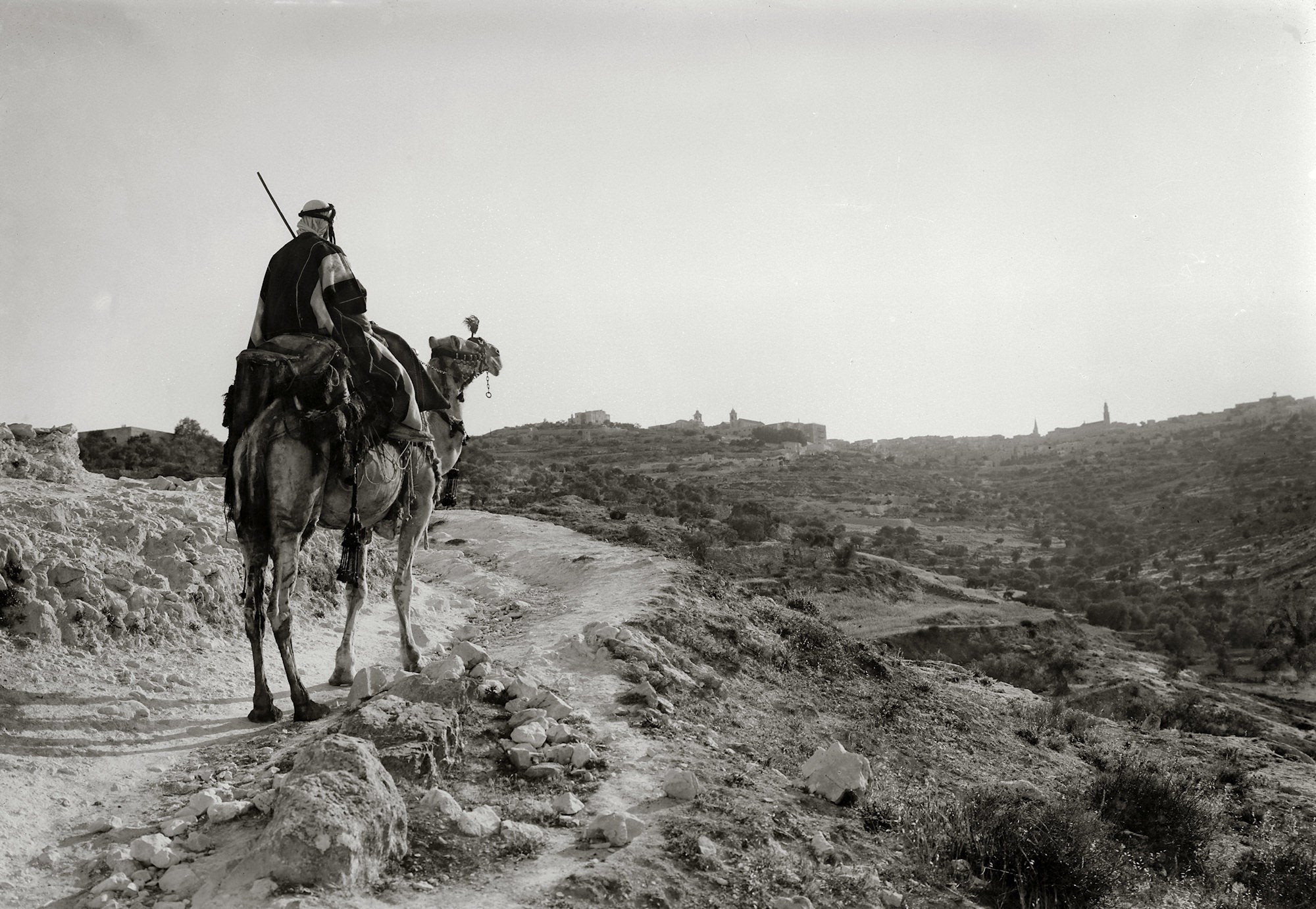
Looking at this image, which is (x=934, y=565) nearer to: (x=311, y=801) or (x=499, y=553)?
(x=499, y=553)

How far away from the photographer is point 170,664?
7613 millimetres

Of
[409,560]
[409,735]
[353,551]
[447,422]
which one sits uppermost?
[447,422]

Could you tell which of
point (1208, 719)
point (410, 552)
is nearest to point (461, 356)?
point (410, 552)

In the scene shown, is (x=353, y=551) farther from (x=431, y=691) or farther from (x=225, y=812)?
(x=225, y=812)

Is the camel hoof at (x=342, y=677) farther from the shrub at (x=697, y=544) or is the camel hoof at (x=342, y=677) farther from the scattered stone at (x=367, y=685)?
the shrub at (x=697, y=544)

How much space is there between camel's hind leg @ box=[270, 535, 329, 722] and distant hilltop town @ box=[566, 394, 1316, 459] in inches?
2858

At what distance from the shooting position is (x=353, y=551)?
748 centimetres

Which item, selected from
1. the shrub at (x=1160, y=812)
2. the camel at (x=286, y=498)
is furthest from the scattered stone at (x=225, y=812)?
the shrub at (x=1160, y=812)

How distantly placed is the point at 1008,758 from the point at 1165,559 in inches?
1327

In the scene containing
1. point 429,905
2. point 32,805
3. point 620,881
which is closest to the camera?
point 429,905

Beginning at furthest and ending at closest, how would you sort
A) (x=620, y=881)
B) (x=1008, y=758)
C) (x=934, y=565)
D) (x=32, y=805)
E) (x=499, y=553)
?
1. (x=934, y=565)
2. (x=499, y=553)
3. (x=1008, y=758)
4. (x=32, y=805)
5. (x=620, y=881)

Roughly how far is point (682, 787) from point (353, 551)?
3.47 metres

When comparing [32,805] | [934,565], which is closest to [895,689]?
[32,805]

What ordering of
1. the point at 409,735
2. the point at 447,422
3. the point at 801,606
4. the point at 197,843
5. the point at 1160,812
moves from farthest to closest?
the point at 801,606, the point at 447,422, the point at 1160,812, the point at 409,735, the point at 197,843
